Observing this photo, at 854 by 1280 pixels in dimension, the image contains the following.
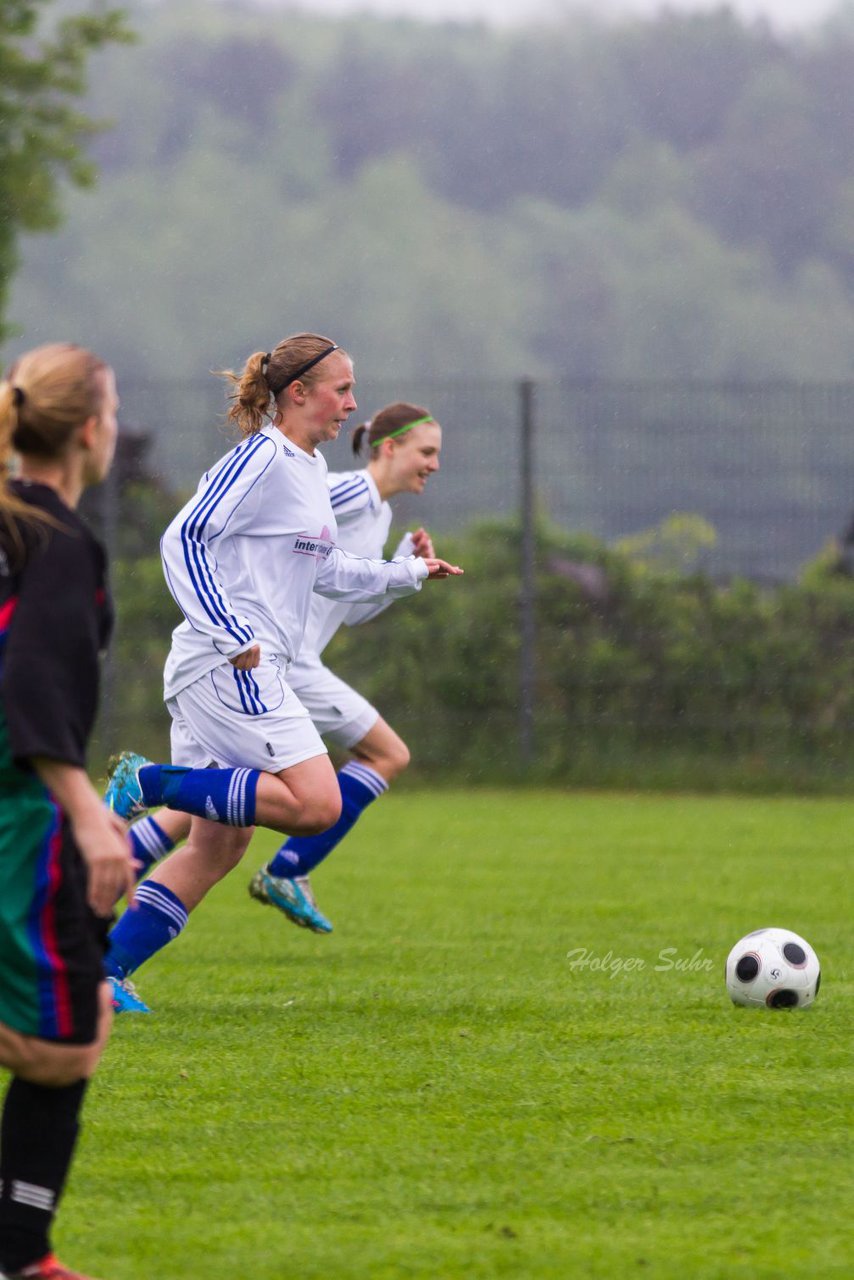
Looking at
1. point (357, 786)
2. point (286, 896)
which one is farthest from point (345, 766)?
point (286, 896)

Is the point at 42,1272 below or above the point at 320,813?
below

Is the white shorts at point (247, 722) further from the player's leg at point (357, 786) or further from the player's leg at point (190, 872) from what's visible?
the player's leg at point (357, 786)

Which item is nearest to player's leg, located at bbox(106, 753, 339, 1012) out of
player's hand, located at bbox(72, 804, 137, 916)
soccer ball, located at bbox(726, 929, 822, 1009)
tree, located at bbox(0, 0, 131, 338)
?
soccer ball, located at bbox(726, 929, 822, 1009)

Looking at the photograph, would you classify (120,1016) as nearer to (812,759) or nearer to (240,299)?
(812,759)

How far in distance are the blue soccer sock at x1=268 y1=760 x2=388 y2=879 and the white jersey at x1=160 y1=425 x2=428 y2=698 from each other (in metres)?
1.06

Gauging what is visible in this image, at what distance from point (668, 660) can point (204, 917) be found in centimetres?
671

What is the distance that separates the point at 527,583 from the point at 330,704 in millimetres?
6862

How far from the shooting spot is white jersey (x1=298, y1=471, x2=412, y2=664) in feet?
25.5

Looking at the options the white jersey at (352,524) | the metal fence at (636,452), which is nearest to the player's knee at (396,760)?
the white jersey at (352,524)

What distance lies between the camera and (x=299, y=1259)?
11.3ft

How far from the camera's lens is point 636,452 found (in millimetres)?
14602

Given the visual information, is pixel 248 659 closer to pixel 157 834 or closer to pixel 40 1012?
pixel 157 834

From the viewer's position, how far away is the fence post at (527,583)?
47.2 feet

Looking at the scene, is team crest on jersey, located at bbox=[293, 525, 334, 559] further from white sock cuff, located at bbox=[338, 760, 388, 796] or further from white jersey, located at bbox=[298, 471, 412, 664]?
white sock cuff, located at bbox=[338, 760, 388, 796]
